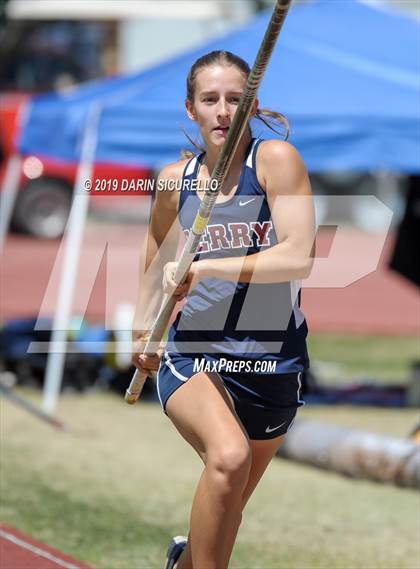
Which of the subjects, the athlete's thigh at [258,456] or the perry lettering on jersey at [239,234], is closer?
the perry lettering on jersey at [239,234]

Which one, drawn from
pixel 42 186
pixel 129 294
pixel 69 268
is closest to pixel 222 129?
pixel 69 268

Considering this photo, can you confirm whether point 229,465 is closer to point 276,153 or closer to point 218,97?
point 276,153

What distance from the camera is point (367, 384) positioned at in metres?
11.6

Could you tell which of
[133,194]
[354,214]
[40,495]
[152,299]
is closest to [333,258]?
[133,194]

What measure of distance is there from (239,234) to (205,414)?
660 millimetres

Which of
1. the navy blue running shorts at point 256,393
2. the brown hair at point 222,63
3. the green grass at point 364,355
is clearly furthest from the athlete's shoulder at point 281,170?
the green grass at point 364,355

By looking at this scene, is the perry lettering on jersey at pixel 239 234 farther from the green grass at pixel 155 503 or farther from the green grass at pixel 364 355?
the green grass at pixel 364 355

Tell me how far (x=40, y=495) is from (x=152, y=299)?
298 cm

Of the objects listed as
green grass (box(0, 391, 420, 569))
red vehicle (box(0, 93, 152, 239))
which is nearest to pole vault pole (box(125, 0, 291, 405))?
green grass (box(0, 391, 420, 569))

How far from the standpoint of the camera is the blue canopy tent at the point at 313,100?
884 centimetres

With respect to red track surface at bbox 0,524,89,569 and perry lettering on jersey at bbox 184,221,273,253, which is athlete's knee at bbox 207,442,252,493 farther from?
red track surface at bbox 0,524,89,569

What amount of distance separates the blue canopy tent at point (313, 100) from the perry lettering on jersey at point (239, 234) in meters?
4.41

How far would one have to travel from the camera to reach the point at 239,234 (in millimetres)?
4352

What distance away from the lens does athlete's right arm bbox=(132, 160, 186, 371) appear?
4727 mm
